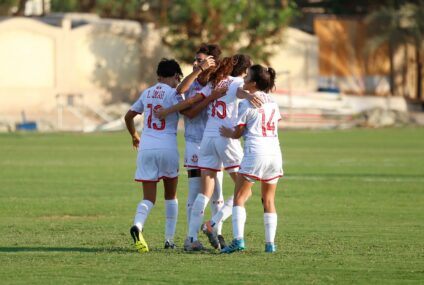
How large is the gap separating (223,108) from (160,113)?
2.22 ft

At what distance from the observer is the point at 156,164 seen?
527 inches

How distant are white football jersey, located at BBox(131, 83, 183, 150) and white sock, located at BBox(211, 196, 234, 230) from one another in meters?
0.85

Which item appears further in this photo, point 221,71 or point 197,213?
point 221,71

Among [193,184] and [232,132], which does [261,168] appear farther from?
[193,184]

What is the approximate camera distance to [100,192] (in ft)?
72.4

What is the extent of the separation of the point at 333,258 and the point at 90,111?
4471 centimetres

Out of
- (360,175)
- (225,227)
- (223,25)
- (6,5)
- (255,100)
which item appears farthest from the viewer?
(6,5)

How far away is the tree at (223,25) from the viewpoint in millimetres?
60094

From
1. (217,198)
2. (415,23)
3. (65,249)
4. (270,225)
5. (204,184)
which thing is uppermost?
(204,184)

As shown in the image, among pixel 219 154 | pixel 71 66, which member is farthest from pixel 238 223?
pixel 71 66

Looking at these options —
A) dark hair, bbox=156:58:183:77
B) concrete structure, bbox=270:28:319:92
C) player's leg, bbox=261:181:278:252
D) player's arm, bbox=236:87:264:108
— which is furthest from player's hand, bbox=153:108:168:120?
concrete structure, bbox=270:28:319:92

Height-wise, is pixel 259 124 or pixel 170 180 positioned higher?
pixel 259 124

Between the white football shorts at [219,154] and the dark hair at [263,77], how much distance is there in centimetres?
71

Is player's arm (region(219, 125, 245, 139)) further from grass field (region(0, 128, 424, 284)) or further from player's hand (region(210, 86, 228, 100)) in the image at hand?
grass field (region(0, 128, 424, 284))
